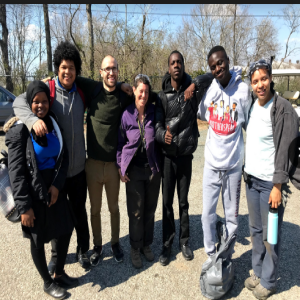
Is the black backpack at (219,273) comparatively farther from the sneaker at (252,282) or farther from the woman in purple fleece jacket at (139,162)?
the woman in purple fleece jacket at (139,162)

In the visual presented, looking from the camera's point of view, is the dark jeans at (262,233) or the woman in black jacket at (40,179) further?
the dark jeans at (262,233)

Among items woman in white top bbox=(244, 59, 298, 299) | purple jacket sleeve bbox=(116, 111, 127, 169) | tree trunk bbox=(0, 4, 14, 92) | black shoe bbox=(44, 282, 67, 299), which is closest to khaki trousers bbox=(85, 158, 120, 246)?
purple jacket sleeve bbox=(116, 111, 127, 169)

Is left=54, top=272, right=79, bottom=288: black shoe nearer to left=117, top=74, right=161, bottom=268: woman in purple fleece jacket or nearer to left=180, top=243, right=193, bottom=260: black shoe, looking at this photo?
left=117, top=74, right=161, bottom=268: woman in purple fleece jacket

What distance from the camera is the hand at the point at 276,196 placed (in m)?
2.26

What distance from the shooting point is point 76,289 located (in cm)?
265

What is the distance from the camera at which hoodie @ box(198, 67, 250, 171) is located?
2.54 m

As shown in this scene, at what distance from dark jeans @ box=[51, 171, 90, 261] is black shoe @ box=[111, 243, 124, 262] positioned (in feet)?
1.03

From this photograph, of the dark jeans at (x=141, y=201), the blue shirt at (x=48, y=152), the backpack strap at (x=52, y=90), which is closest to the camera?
the blue shirt at (x=48, y=152)

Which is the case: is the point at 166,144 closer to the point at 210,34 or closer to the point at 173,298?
the point at 173,298

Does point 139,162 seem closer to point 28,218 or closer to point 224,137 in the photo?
point 224,137

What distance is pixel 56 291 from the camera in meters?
2.53

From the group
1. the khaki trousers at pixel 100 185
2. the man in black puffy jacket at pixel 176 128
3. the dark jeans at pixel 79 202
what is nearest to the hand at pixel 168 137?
the man in black puffy jacket at pixel 176 128

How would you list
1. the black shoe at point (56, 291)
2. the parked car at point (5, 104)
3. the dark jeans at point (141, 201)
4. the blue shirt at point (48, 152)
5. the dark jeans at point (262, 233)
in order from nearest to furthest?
the blue shirt at point (48, 152), the dark jeans at point (262, 233), the black shoe at point (56, 291), the dark jeans at point (141, 201), the parked car at point (5, 104)

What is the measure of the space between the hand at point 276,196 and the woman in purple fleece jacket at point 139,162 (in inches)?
45.6
